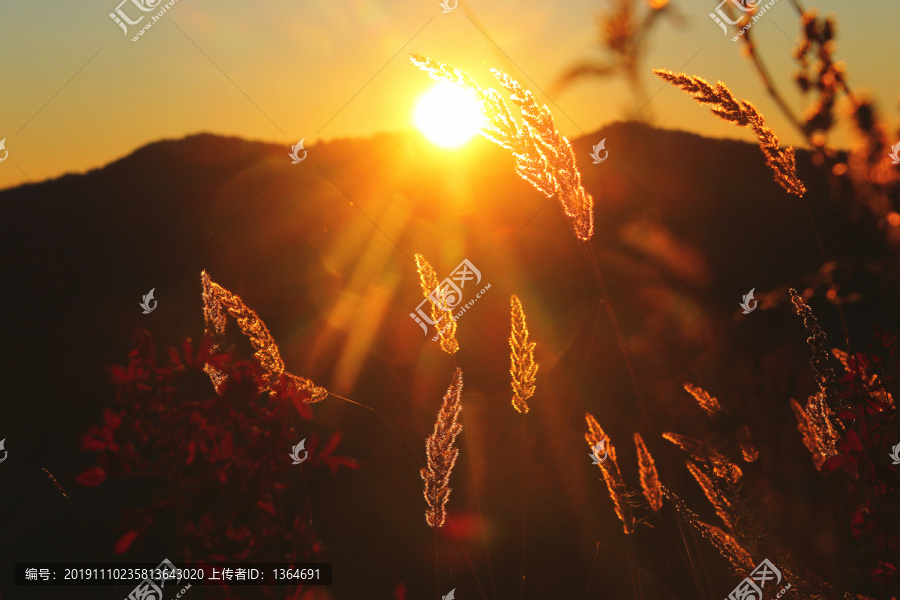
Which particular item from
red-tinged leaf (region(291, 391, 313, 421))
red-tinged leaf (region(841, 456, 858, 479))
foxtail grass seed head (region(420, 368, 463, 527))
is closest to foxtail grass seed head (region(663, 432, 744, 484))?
red-tinged leaf (region(841, 456, 858, 479))

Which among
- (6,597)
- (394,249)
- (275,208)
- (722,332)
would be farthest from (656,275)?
(6,597)

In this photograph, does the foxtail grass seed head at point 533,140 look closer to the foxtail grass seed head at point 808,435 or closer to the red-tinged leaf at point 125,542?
the foxtail grass seed head at point 808,435

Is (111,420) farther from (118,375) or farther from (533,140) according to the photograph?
(533,140)

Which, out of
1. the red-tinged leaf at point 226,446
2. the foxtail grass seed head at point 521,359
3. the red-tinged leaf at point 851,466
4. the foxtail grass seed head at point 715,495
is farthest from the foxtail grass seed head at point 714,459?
the red-tinged leaf at point 226,446

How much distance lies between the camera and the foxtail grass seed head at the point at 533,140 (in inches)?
59.8

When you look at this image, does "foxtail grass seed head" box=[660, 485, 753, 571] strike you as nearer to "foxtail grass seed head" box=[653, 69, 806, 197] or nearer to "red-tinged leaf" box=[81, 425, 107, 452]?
"foxtail grass seed head" box=[653, 69, 806, 197]

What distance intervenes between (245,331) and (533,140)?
3.11 feet

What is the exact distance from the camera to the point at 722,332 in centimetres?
413

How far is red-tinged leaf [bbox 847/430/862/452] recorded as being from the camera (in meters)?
1.56

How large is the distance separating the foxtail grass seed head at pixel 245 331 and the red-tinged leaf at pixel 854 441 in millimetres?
1457

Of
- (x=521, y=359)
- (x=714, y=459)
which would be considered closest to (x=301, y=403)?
(x=521, y=359)

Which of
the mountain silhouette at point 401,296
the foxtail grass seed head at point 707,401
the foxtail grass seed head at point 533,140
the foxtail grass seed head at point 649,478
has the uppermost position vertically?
the mountain silhouette at point 401,296

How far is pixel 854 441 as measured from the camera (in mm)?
1567

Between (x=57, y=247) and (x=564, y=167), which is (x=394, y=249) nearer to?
(x=57, y=247)
